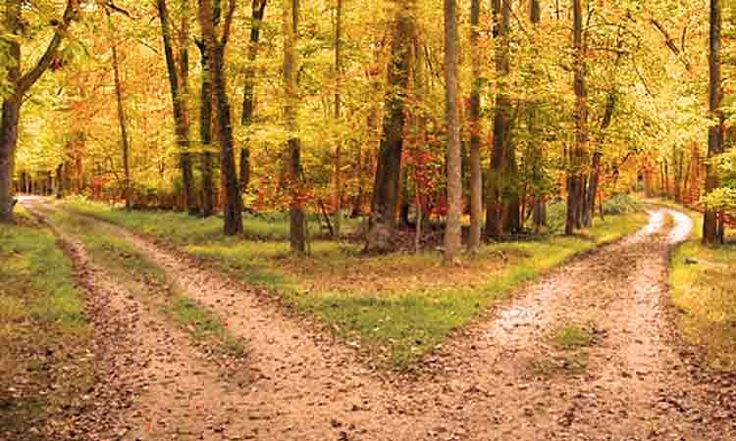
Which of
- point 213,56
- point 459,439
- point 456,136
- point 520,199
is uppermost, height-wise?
point 213,56

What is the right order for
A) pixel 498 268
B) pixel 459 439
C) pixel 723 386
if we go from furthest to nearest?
pixel 498 268 → pixel 723 386 → pixel 459 439

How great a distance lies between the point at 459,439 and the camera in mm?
7883

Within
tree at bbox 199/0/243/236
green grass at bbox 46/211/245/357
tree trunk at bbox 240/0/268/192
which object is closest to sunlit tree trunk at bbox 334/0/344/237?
tree trunk at bbox 240/0/268/192

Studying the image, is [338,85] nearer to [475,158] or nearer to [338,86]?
[338,86]

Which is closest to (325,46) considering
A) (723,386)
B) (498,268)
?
(498,268)

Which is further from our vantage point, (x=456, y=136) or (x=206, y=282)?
(x=456, y=136)

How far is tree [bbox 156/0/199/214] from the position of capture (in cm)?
3077

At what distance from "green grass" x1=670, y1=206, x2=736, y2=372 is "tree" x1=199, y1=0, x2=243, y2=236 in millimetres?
15931

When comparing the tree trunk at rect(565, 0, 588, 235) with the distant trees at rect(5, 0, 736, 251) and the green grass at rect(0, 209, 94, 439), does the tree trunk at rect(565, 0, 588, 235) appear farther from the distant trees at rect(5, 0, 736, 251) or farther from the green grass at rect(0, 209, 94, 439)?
the green grass at rect(0, 209, 94, 439)

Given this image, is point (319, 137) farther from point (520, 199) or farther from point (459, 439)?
point (459, 439)

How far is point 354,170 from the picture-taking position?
24.9 m

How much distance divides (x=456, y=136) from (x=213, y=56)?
11787mm

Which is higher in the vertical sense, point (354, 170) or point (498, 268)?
point (354, 170)

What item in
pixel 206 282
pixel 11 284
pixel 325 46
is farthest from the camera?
pixel 325 46
